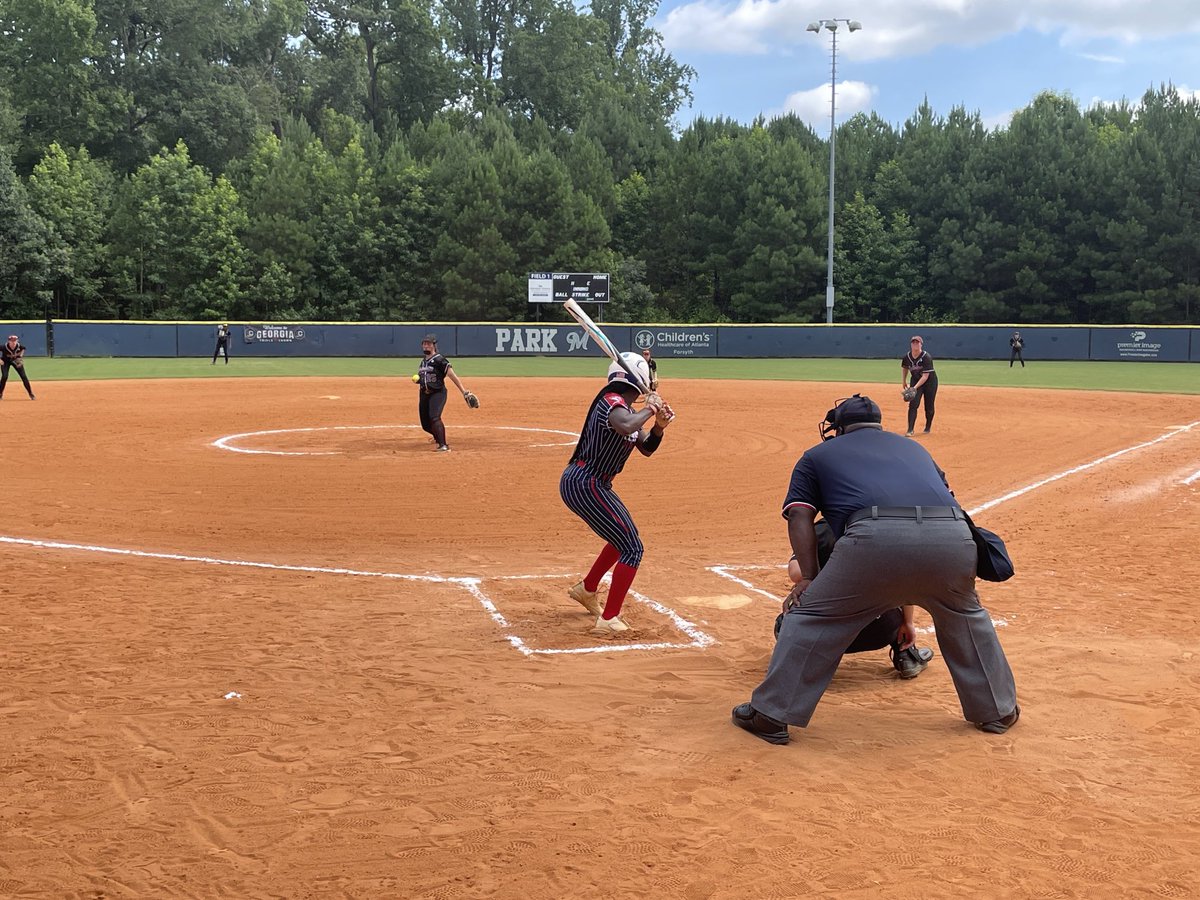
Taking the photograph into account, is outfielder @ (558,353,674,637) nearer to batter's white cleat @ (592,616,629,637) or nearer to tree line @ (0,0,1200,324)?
batter's white cleat @ (592,616,629,637)

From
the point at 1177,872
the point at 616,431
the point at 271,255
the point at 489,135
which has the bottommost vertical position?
the point at 1177,872

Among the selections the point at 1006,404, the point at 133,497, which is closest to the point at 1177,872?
the point at 133,497

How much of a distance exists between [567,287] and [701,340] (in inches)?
272

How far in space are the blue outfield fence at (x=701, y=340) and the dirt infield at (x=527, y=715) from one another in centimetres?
3754

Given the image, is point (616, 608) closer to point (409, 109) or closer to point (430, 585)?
point (430, 585)

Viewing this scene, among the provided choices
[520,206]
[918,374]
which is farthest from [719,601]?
[520,206]

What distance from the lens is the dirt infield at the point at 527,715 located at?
4.95 m

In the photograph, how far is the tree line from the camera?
66062 mm

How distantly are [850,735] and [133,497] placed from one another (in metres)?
11.0

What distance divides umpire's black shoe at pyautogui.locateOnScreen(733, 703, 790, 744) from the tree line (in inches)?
2389

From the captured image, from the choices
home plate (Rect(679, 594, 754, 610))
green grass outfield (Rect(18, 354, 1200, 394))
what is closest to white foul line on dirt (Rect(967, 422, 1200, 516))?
home plate (Rect(679, 594, 754, 610))

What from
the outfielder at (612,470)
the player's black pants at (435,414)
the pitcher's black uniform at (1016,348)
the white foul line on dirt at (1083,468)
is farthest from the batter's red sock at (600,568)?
the pitcher's black uniform at (1016,348)

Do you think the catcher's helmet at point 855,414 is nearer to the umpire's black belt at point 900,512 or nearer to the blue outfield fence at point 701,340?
the umpire's black belt at point 900,512

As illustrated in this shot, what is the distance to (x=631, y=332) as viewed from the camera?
53125mm
